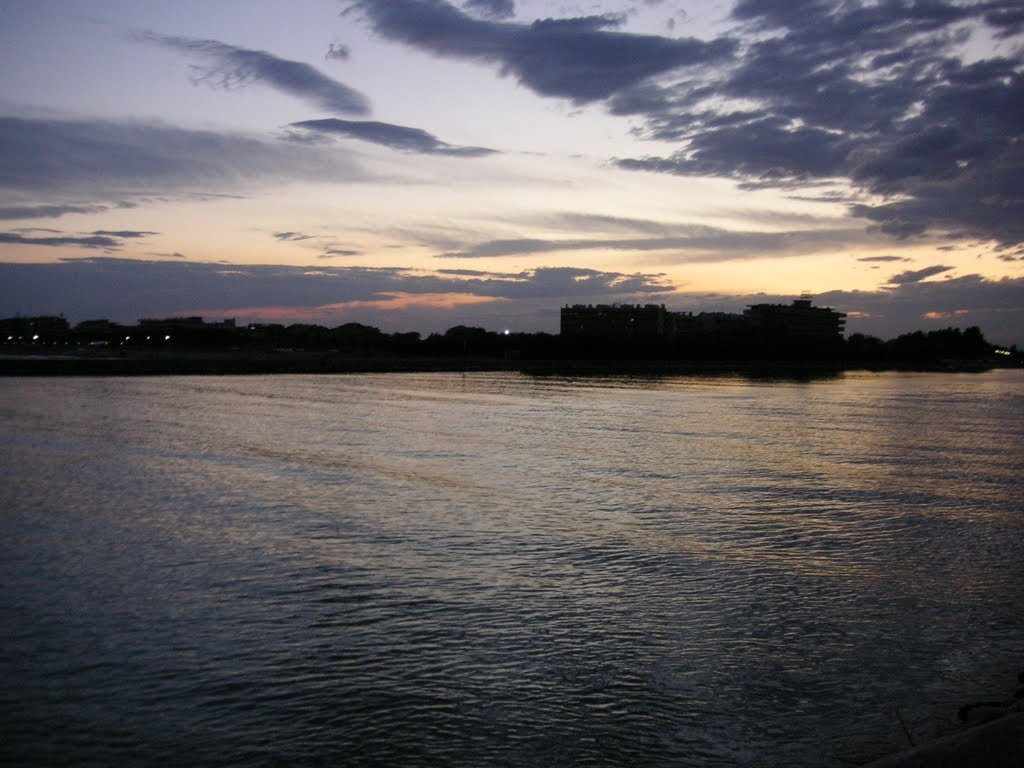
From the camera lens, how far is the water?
7.81 metres

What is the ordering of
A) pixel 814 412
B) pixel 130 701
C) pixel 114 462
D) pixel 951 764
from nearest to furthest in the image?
pixel 951 764, pixel 130 701, pixel 114 462, pixel 814 412

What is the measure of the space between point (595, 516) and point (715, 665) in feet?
26.0

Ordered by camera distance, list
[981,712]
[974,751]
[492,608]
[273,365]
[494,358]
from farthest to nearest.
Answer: [494,358], [273,365], [492,608], [981,712], [974,751]

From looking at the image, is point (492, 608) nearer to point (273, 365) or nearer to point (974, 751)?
point (974, 751)

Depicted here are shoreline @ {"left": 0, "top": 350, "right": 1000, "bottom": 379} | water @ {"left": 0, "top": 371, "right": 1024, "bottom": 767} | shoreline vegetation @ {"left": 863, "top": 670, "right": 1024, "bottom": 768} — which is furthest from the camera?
shoreline @ {"left": 0, "top": 350, "right": 1000, "bottom": 379}

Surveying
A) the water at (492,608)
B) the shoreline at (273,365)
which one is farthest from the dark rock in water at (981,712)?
the shoreline at (273,365)

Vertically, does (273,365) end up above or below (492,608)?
above

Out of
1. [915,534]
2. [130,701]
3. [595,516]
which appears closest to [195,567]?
[130,701]

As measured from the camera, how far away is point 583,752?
293 inches

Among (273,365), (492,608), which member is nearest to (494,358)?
(273,365)

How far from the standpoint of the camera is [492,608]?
11188 millimetres

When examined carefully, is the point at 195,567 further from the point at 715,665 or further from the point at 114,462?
the point at 114,462

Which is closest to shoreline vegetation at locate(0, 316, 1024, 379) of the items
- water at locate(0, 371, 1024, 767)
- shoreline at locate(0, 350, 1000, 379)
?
shoreline at locate(0, 350, 1000, 379)

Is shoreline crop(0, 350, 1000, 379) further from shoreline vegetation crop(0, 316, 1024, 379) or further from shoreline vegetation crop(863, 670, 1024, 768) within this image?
shoreline vegetation crop(863, 670, 1024, 768)
